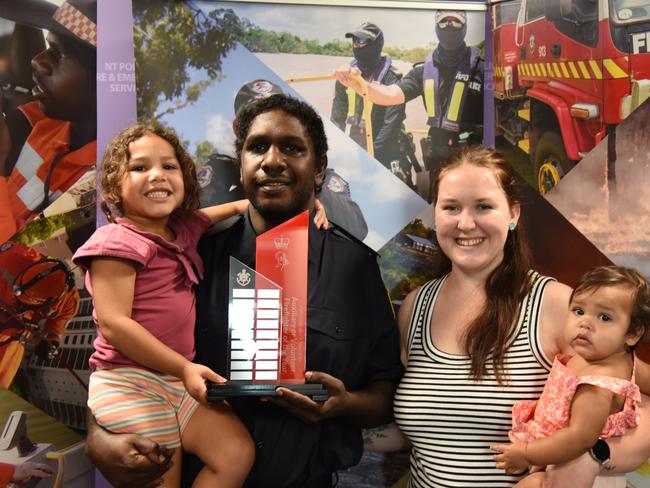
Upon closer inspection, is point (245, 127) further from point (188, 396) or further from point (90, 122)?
point (188, 396)

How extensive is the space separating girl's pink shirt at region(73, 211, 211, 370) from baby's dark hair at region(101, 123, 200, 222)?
108 millimetres

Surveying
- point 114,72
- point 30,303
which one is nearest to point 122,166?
point 114,72

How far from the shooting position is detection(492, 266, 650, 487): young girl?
1.86 m

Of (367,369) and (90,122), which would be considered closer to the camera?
(367,369)

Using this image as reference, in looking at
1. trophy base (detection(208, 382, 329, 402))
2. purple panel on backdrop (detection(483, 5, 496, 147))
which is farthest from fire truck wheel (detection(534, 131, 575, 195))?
trophy base (detection(208, 382, 329, 402))

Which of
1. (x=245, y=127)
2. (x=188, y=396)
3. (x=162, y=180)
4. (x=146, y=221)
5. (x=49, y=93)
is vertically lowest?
(x=188, y=396)

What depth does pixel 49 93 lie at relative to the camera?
256 centimetres

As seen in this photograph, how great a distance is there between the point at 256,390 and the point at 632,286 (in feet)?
3.90

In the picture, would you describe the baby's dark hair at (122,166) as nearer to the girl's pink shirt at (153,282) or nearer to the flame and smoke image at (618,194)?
the girl's pink shirt at (153,282)

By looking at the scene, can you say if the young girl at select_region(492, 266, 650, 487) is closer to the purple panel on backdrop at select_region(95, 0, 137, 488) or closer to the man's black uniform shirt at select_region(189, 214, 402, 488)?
the man's black uniform shirt at select_region(189, 214, 402, 488)

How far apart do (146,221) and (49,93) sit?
0.81m

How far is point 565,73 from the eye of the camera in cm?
258

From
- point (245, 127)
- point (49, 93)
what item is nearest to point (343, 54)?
point (245, 127)

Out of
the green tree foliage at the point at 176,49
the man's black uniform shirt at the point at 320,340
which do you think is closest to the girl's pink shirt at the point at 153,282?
the man's black uniform shirt at the point at 320,340
